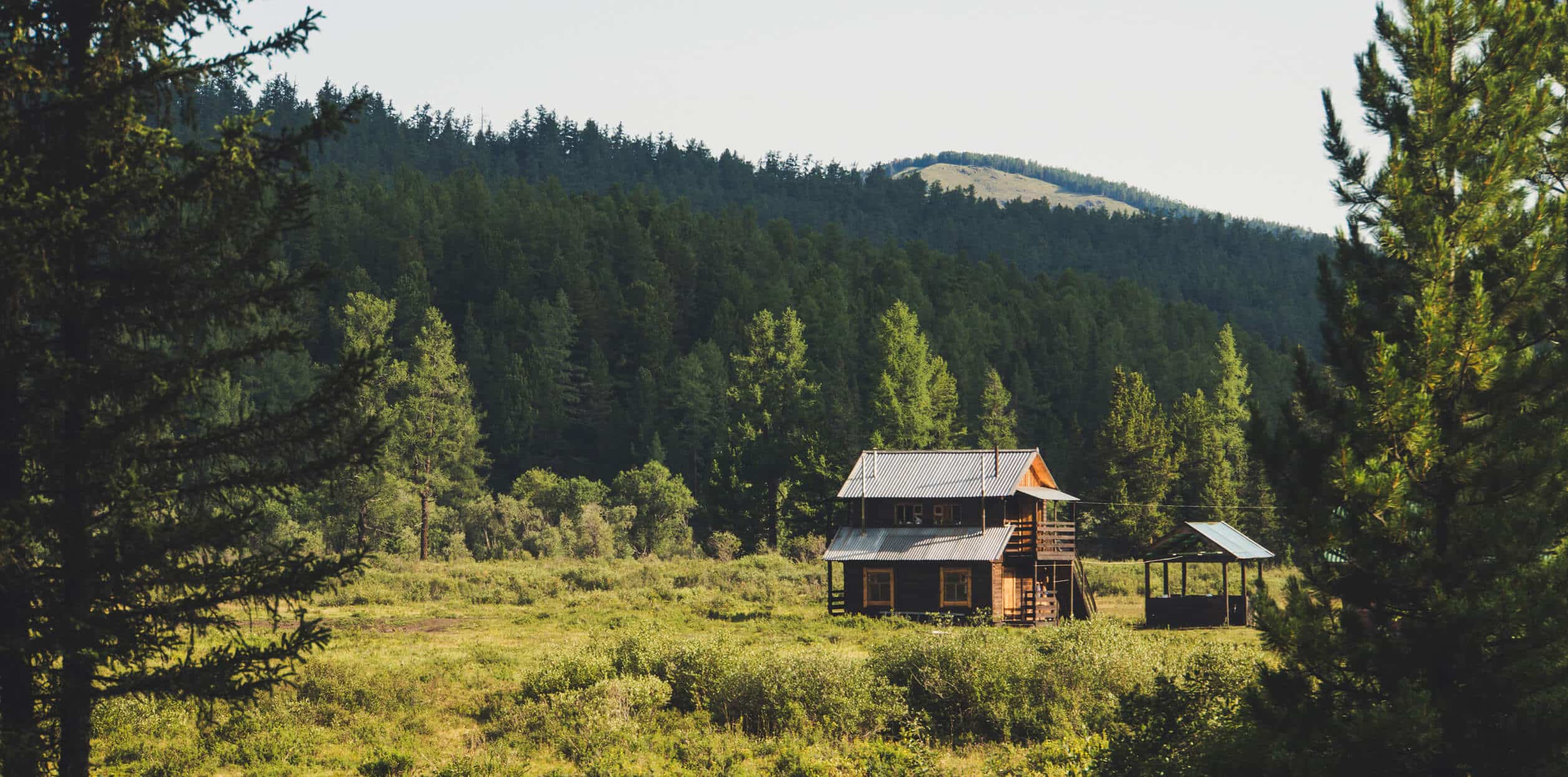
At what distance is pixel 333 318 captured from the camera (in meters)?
92.2

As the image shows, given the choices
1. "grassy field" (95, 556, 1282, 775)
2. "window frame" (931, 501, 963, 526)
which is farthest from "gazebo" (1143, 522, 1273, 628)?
"grassy field" (95, 556, 1282, 775)

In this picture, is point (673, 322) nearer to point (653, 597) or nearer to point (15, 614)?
point (653, 597)

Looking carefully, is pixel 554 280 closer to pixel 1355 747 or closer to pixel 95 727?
pixel 95 727

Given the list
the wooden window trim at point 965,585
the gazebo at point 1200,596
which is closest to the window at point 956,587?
the wooden window trim at point 965,585

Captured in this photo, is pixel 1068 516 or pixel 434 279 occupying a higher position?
pixel 434 279

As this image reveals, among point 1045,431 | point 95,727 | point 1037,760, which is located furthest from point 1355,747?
point 1045,431

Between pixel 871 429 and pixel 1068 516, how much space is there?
45.0 feet

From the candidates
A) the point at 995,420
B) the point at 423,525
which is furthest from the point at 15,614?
the point at 995,420

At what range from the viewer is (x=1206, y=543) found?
4044 centimetres

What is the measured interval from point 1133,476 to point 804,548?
22403 mm

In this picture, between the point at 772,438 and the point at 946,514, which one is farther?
the point at 772,438

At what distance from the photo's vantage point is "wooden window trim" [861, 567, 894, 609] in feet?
143

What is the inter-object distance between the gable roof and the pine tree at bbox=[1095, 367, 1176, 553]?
3334cm

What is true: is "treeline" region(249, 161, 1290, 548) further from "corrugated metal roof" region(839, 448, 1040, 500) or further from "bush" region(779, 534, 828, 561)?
"corrugated metal roof" region(839, 448, 1040, 500)
